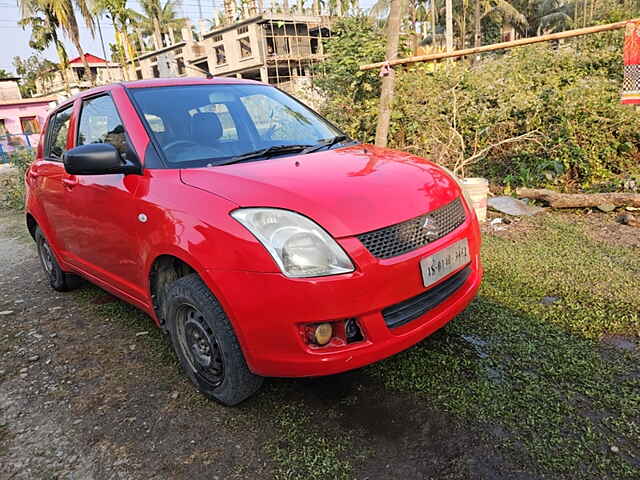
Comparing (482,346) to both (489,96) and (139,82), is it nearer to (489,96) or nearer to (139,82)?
(139,82)

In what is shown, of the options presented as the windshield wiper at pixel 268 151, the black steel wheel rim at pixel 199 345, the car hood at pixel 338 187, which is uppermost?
the windshield wiper at pixel 268 151

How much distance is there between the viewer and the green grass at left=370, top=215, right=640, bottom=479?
73.9 inches

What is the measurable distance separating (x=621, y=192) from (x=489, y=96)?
6.66 ft

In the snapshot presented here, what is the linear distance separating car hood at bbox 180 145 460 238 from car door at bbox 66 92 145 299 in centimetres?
52

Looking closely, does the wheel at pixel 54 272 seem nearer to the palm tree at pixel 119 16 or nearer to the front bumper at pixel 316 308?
the front bumper at pixel 316 308

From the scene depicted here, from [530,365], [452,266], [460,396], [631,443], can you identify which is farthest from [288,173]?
[631,443]

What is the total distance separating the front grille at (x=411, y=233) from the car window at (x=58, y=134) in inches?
108

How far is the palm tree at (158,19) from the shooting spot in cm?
4062

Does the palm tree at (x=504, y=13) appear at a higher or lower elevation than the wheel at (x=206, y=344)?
higher

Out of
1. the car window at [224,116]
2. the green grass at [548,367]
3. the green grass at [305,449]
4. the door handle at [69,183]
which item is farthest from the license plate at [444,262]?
the door handle at [69,183]

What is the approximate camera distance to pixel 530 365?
7.93 feet

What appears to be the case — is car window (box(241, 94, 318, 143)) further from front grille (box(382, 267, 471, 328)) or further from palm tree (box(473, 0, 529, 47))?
palm tree (box(473, 0, 529, 47))

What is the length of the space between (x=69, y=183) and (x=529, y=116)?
17.3ft

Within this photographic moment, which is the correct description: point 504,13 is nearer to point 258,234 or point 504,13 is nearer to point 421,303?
point 421,303
